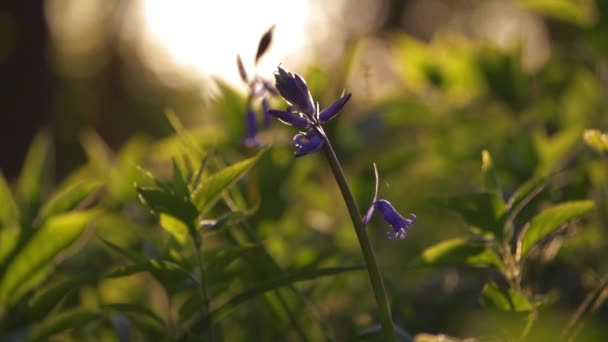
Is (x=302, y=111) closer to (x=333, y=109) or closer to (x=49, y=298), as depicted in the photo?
(x=333, y=109)

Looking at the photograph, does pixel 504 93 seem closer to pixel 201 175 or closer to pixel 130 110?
pixel 201 175

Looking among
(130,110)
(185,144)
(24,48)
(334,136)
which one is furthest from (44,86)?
(130,110)

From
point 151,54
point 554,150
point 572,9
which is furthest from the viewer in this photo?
point 151,54

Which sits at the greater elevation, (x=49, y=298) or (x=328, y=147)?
(x=328, y=147)

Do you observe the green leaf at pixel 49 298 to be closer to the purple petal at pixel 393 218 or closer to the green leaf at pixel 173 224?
the green leaf at pixel 173 224

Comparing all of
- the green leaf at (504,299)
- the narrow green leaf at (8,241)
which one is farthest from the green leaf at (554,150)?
the narrow green leaf at (8,241)

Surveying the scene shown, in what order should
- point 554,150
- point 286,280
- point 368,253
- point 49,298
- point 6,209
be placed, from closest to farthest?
point 368,253, point 286,280, point 49,298, point 6,209, point 554,150

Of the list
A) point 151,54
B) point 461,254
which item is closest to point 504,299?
point 461,254
